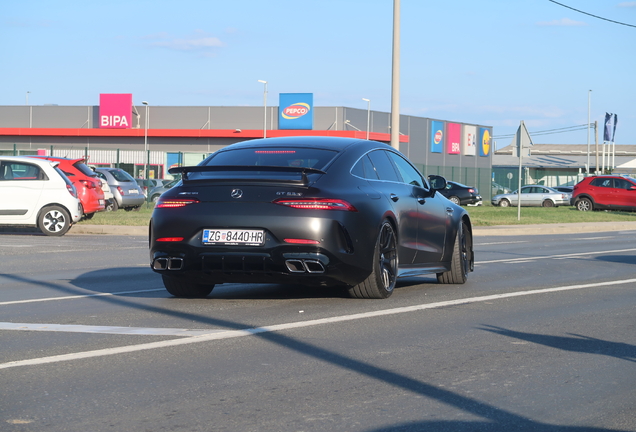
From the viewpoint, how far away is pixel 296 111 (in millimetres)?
65312

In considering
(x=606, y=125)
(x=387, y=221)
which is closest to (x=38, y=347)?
(x=387, y=221)

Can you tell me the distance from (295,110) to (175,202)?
190ft

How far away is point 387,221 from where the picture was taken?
8352mm

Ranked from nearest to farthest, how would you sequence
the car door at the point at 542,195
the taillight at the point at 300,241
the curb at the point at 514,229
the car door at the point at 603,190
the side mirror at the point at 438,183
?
the taillight at the point at 300,241, the side mirror at the point at 438,183, the curb at the point at 514,229, the car door at the point at 603,190, the car door at the point at 542,195

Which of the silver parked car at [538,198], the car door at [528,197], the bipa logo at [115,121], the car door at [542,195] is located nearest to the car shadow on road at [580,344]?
the silver parked car at [538,198]

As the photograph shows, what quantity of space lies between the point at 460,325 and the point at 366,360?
66.5 inches

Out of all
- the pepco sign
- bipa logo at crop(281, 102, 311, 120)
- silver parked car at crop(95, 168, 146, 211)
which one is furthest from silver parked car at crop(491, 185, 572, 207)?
silver parked car at crop(95, 168, 146, 211)

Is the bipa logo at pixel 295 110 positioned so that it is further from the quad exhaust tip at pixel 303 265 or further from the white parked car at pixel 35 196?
the quad exhaust tip at pixel 303 265

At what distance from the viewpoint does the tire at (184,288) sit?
8484mm

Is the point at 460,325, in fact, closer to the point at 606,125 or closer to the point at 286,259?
the point at 286,259

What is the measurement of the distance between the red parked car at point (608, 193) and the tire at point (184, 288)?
1394 inches

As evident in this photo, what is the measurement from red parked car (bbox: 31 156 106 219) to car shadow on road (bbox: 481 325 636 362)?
1661 centimetres

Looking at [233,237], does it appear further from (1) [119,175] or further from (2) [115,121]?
(2) [115,121]

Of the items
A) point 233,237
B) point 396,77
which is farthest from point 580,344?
point 396,77
